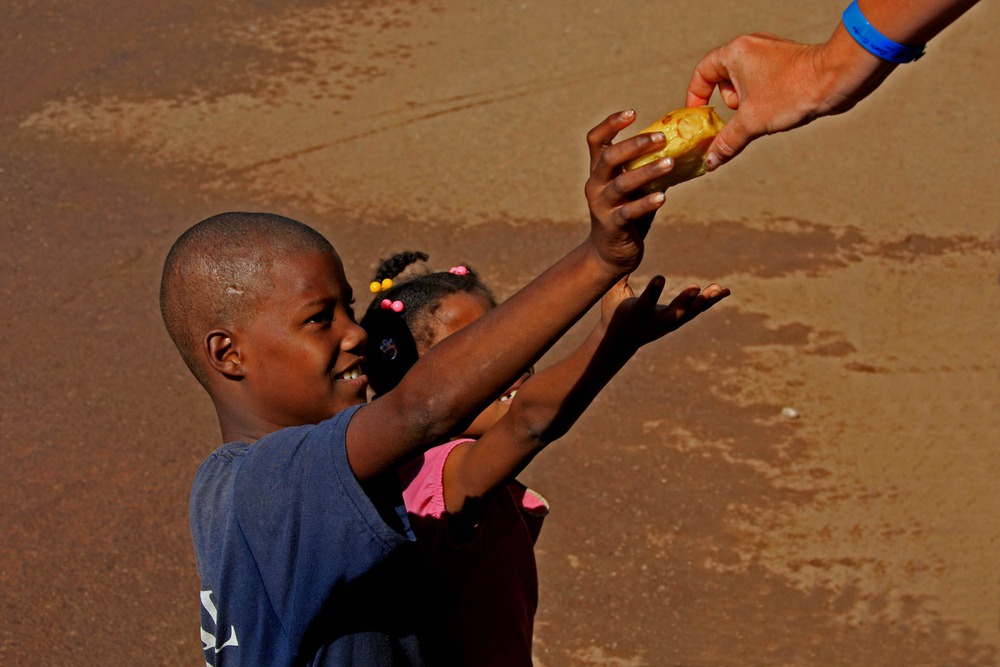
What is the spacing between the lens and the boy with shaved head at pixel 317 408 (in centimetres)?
173

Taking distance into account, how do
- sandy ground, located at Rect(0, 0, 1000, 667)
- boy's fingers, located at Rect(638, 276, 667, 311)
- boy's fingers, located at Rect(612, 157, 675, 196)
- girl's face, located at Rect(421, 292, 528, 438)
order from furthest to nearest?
sandy ground, located at Rect(0, 0, 1000, 667) < girl's face, located at Rect(421, 292, 528, 438) < boy's fingers, located at Rect(638, 276, 667, 311) < boy's fingers, located at Rect(612, 157, 675, 196)

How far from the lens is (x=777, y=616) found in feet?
15.4

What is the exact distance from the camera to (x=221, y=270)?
225cm

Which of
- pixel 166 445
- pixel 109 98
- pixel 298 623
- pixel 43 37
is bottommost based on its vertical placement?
pixel 166 445

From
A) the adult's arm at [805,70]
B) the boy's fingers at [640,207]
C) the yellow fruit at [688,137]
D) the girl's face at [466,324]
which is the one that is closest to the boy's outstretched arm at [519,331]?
the boy's fingers at [640,207]

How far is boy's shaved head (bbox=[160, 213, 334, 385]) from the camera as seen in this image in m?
2.23

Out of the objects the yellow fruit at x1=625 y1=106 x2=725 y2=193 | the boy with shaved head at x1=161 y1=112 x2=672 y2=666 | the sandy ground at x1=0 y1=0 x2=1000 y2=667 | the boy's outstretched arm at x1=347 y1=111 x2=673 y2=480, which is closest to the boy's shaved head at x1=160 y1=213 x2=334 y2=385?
the boy with shaved head at x1=161 y1=112 x2=672 y2=666

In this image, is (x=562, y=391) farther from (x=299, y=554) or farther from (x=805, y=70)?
(x=805, y=70)

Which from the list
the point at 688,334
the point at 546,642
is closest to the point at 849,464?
the point at 688,334

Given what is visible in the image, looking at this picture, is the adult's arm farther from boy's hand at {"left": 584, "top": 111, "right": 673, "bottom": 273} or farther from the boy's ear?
the boy's ear

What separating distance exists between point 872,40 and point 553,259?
537cm

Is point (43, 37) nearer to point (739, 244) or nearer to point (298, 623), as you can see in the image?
point (739, 244)

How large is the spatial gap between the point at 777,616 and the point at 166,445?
285 centimetres

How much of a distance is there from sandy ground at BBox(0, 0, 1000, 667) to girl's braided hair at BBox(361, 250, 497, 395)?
6.52 feet
